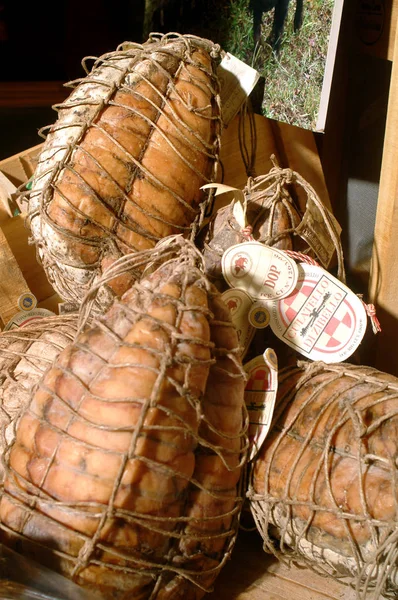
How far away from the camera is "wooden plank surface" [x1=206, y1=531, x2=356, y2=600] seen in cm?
103

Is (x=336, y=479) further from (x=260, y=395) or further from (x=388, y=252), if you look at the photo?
(x=388, y=252)

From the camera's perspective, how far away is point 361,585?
97cm

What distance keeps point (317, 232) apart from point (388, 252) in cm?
28

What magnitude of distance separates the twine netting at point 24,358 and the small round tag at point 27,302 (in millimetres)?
290

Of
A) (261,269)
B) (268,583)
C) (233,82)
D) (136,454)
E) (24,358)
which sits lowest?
(268,583)

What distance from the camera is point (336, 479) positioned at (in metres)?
0.92

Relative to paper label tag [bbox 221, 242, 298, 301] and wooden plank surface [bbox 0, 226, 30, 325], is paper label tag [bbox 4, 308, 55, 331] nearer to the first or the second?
wooden plank surface [bbox 0, 226, 30, 325]

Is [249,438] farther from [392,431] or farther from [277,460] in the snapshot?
[392,431]

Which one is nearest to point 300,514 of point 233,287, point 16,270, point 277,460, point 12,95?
point 277,460

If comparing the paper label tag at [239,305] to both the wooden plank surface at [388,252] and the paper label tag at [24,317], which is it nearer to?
the wooden plank surface at [388,252]

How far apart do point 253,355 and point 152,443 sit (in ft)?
1.58

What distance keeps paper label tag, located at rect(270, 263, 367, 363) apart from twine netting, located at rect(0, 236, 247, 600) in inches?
9.4

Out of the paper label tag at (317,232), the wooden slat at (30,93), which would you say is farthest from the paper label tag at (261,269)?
the wooden slat at (30,93)

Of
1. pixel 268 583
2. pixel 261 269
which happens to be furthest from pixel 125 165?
pixel 268 583
